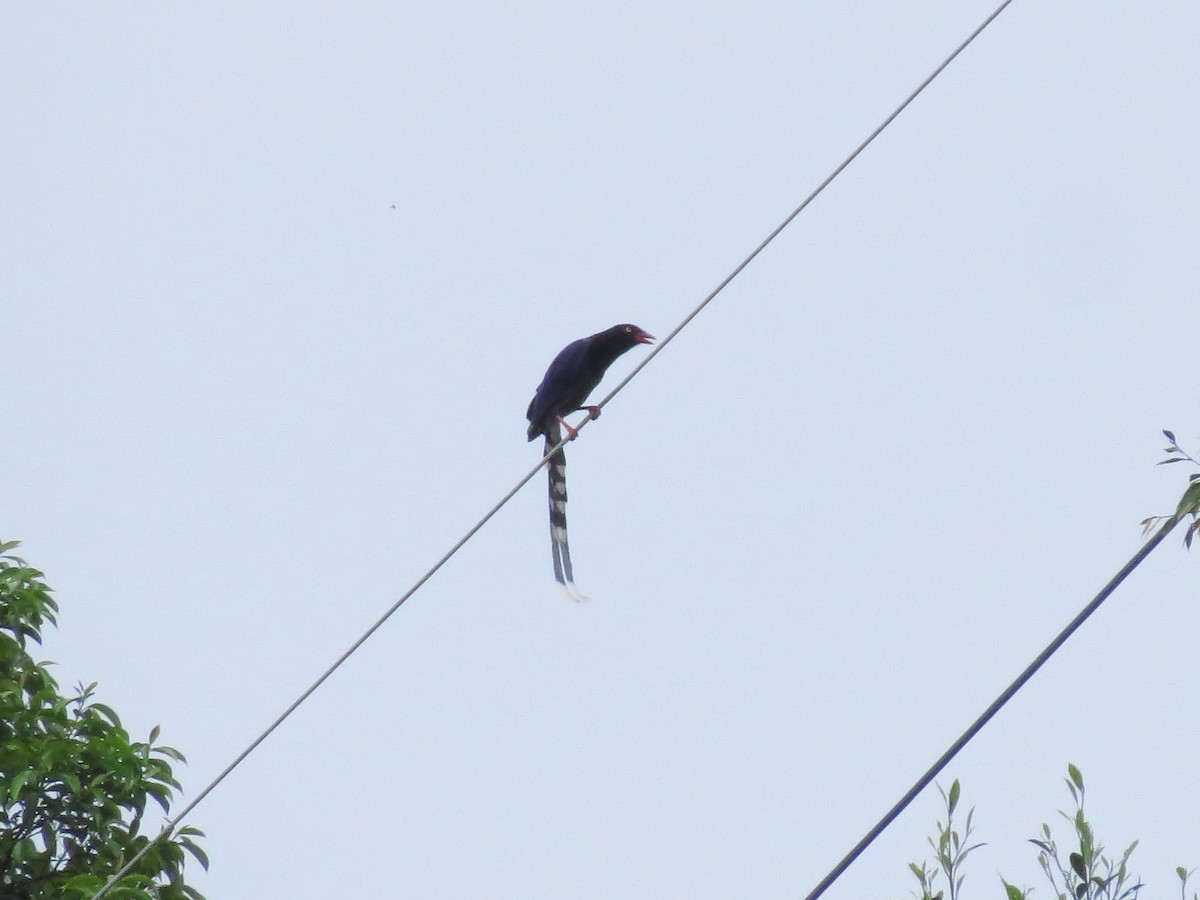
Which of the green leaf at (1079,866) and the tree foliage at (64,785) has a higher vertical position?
the green leaf at (1079,866)

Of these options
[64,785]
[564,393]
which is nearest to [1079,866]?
[64,785]

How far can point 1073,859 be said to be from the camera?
3633mm

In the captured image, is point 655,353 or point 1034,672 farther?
point 655,353

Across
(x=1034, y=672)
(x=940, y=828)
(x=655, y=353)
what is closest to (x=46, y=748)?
(x=655, y=353)

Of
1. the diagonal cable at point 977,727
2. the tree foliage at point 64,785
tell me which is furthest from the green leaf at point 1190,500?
the tree foliage at point 64,785

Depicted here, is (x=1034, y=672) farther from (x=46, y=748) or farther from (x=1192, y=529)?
(x=46, y=748)

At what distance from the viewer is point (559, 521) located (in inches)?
320

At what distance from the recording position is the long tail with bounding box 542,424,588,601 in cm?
792

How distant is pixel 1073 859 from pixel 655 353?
6.42 ft

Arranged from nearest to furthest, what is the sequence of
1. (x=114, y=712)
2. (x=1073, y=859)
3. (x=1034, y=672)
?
(x=1034, y=672)
(x=1073, y=859)
(x=114, y=712)

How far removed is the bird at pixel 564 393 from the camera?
26.5ft

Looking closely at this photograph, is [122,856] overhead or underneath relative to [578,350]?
underneath

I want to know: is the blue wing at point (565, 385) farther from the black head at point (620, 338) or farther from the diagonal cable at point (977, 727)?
the diagonal cable at point (977, 727)

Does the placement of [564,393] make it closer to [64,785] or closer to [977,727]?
[64,785]
